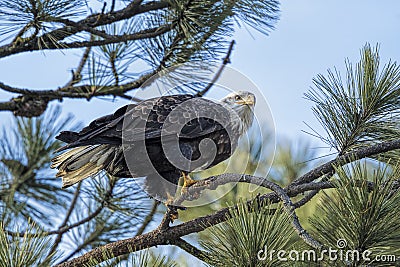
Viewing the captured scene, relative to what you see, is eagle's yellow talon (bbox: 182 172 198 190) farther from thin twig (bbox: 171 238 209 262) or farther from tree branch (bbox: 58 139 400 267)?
thin twig (bbox: 171 238 209 262)

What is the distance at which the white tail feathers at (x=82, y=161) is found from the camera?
8.24ft

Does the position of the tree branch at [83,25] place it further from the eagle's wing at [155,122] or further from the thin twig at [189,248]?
the thin twig at [189,248]

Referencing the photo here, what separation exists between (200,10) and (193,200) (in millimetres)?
782

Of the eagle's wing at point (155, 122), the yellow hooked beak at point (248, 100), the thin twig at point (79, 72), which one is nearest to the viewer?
the eagle's wing at point (155, 122)

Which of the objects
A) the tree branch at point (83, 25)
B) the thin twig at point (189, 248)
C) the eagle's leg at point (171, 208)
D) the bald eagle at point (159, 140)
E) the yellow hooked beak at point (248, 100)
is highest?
the tree branch at point (83, 25)

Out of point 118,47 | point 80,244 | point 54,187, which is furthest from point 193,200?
point 54,187

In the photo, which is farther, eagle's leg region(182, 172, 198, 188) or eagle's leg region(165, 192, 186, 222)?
eagle's leg region(182, 172, 198, 188)

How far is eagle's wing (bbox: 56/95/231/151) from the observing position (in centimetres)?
248

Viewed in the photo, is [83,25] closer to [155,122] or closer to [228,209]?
[155,122]

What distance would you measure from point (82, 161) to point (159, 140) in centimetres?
29

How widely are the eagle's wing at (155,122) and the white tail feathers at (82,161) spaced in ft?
0.21

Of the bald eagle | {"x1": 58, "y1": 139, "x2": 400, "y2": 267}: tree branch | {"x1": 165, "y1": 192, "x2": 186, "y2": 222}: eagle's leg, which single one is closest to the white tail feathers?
the bald eagle

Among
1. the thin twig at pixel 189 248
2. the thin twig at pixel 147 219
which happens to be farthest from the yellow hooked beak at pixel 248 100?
the thin twig at pixel 189 248

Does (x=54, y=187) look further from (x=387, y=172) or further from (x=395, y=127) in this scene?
(x=387, y=172)
